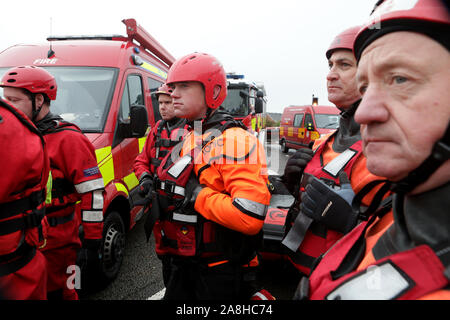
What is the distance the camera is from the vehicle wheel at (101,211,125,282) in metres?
3.11

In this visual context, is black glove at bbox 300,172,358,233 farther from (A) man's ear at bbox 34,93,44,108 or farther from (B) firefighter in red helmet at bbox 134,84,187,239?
(A) man's ear at bbox 34,93,44,108

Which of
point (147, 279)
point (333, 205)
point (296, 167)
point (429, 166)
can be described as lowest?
point (147, 279)

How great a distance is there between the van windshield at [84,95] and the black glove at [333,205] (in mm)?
2639

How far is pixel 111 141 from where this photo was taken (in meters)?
3.18

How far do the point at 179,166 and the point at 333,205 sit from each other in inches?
41.4

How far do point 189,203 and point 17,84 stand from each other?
1961 millimetres

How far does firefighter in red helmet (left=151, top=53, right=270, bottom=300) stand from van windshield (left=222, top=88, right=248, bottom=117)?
1048 centimetres

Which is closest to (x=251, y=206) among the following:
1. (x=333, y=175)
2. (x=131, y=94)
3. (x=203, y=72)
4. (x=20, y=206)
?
(x=333, y=175)

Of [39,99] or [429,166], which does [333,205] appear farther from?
[39,99]

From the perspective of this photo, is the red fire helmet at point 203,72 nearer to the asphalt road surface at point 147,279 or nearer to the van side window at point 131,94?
the van side window at point 131,94

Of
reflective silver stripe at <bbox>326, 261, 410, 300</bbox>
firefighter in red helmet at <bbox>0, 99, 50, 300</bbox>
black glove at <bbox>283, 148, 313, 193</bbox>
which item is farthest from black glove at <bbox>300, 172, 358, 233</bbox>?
firefighter in red helmet at <bbox>0, 99, 50, 300</bbox>

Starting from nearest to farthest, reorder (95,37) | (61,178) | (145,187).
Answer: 1. (61,178)
2. (145,187)
3. (95,37)

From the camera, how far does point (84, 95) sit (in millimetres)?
3352

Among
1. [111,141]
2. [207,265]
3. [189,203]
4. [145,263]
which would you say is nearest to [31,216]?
[189,203]
